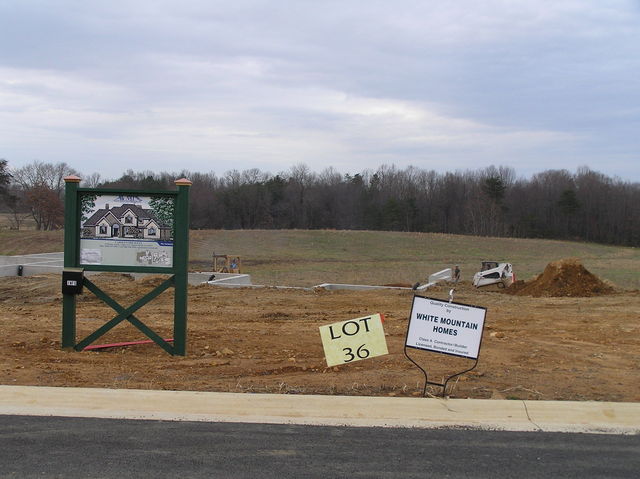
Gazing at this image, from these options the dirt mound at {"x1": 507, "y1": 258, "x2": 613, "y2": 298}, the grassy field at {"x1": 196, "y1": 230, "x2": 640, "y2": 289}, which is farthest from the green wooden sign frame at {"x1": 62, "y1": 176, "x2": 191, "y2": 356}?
the grassy field at {"x1": 196, "y1": 230, "x2": 640, "y2": 289}

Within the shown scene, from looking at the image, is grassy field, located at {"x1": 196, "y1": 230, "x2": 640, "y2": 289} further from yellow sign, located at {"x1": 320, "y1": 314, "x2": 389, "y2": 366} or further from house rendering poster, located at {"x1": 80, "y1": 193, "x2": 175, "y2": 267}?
yellow sign, located at {"x1": 320, "y1": 314, "x2": 389, "y2": 366}

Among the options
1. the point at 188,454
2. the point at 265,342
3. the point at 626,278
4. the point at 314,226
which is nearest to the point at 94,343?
the point at 265,342

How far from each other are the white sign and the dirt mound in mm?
16211

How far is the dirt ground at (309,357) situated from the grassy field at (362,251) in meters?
19.8

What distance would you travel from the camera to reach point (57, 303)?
19109 millimetres

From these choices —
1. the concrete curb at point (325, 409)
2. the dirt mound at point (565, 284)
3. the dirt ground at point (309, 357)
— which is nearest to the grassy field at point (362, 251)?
the dirt mound at point (565, 284)

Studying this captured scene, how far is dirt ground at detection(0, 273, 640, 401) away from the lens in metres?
7.86

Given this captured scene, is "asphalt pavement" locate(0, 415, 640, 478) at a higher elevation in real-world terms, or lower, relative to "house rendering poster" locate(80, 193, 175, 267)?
lower

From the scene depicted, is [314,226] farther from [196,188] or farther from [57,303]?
[57,303]

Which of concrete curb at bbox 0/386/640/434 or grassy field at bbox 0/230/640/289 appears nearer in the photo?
concrete curb at bbox 0/386/640/434

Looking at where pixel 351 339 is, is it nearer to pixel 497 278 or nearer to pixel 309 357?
pixel 309 357

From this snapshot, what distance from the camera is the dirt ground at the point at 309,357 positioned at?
7855 millimetres

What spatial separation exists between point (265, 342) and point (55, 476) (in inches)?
246

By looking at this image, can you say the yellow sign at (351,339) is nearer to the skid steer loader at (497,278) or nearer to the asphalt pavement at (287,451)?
the asphalt pavement at (287,451)
